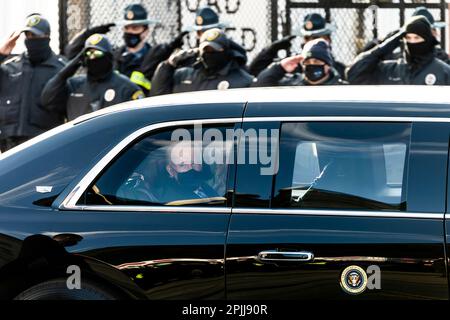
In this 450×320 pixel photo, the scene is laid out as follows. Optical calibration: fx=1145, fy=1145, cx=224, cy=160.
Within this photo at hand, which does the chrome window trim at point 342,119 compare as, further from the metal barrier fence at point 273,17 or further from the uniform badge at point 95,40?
the metal barrier fence at point 273,17

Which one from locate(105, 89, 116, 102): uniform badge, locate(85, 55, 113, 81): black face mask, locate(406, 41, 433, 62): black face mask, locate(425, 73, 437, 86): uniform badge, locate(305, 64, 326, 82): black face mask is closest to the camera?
locate(425, 73, 437, 86): uniform badge

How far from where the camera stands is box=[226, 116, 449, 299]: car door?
441cm

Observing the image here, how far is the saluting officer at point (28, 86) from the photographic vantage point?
36.7 ft

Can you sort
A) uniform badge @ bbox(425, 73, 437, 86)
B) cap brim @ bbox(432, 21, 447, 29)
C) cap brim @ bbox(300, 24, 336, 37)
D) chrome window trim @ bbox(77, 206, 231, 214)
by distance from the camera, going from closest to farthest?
chrome window trim @ bbox(77, 206, 231, 214)
uniform badge @ bbox(425, 73, 437, 86)
cap brim @ bbox(300, 24, 336, 37)
cap brim @ bbox(432, 21, 447, 29)

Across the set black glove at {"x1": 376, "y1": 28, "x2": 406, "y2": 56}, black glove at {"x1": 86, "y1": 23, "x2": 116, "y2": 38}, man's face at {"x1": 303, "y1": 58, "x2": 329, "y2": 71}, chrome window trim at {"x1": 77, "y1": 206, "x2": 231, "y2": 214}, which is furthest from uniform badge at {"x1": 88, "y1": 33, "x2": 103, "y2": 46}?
chrome window trim at {"x1": 77, "y1": 206, "x2": 231, "y2": 214}

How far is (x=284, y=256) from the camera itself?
14.7 ft

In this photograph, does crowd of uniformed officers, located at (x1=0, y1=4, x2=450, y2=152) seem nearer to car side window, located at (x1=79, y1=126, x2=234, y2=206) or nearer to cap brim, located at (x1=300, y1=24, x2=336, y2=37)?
cap brim, located at (x1=300, y1=24, x2=336, y2=37)

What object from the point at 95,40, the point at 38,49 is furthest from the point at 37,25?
the point at 95,40

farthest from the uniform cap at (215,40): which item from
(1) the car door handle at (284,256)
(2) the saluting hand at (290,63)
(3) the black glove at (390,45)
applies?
(1) the car door handle at (284,256)

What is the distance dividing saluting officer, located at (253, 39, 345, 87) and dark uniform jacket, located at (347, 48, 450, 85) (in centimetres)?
37

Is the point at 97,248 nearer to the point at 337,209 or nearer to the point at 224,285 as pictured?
the point at 224,285

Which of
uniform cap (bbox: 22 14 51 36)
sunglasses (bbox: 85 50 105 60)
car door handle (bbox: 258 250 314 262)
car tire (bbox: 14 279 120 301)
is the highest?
uniform cap (bbox: 22 14 51 36)

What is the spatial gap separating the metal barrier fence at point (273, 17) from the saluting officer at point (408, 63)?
1.21 m

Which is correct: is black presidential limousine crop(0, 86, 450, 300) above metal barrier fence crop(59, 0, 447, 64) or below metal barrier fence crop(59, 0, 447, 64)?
below
